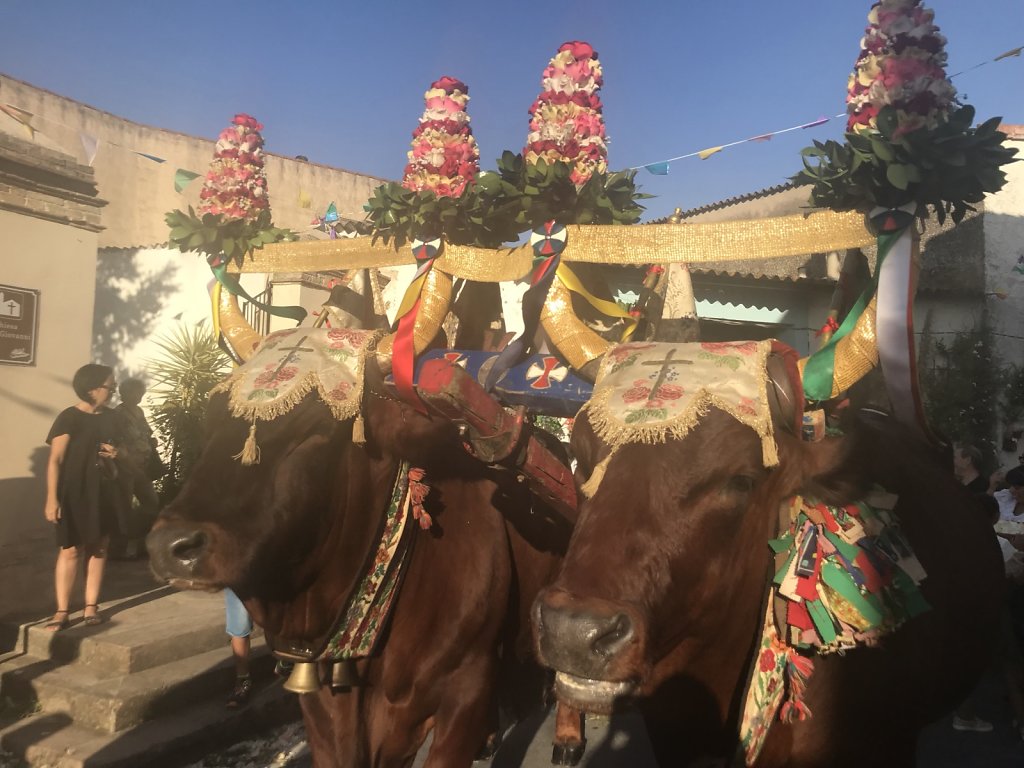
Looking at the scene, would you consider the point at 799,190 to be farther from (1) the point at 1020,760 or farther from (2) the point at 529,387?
(2) the point at 529,387

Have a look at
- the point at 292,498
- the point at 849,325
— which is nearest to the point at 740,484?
the point at 849,325

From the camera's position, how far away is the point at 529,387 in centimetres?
342

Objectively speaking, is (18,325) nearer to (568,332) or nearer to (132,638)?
(132,638)

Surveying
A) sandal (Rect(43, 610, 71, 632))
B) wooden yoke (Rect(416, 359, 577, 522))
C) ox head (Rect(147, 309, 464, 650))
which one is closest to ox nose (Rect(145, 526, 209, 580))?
ox head (Rect(147, 309, 464, 650))

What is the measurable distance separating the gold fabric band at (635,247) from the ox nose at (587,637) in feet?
5.39

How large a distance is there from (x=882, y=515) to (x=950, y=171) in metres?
1.17

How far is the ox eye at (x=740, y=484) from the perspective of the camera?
2232 millimetres

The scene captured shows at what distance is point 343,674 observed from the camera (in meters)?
3.02

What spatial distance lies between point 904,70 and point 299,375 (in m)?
2.40

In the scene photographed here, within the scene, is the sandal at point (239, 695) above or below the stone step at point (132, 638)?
below

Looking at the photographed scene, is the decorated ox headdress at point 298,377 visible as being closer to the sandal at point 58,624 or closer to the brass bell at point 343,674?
the brass bell at point 343,674

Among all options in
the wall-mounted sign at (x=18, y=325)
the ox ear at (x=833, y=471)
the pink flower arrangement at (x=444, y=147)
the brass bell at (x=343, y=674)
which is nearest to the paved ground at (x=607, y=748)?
the brass bell at (x=343, y=674)

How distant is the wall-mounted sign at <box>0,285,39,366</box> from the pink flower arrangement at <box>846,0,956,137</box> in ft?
23.4

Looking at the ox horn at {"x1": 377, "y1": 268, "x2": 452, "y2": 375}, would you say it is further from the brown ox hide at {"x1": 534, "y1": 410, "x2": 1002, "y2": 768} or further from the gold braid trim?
the brown ox hide at {"x1": 534, "y1": 410, "x2": 1002, "y2": 768}
